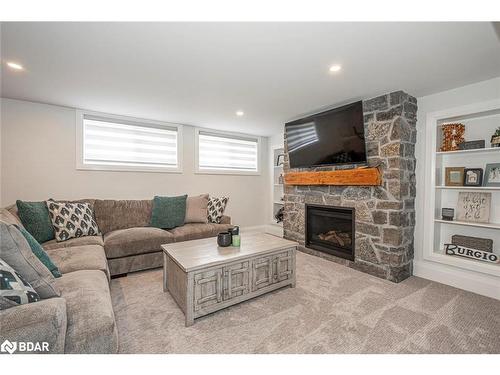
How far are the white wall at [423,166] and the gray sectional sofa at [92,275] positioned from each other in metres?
2.55

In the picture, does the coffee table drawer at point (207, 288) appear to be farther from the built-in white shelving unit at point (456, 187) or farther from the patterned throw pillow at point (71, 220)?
the built-in white shelving unit at point (456, 187)

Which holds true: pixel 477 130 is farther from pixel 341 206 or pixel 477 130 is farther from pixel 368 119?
pixel 341 206

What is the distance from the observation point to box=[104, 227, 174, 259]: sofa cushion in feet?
8.30

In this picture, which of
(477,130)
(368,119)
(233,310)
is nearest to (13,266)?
(233,310)

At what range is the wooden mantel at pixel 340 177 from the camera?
8.67 ft

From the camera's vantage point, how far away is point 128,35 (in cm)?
157

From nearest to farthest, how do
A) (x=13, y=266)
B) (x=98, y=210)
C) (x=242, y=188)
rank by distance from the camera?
(x=13, y=266) < (x=98, y=210) < (x=242, y=188)

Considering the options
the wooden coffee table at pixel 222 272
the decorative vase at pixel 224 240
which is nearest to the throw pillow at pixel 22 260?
the wooden coffee table at pixel 222 272

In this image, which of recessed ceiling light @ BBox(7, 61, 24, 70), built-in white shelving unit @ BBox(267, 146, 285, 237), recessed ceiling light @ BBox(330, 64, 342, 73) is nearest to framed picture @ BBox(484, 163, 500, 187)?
recessed ceiling light @ BBox(330, 64, 342, 73)

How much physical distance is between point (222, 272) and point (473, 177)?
2775mm

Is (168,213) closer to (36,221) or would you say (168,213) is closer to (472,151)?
(36,221)

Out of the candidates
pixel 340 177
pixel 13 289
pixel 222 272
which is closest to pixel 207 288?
pixel 222 272

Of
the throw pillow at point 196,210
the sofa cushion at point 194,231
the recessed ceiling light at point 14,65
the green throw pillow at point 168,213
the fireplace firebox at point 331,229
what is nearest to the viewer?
the recessed ceiling light at point 14,65
